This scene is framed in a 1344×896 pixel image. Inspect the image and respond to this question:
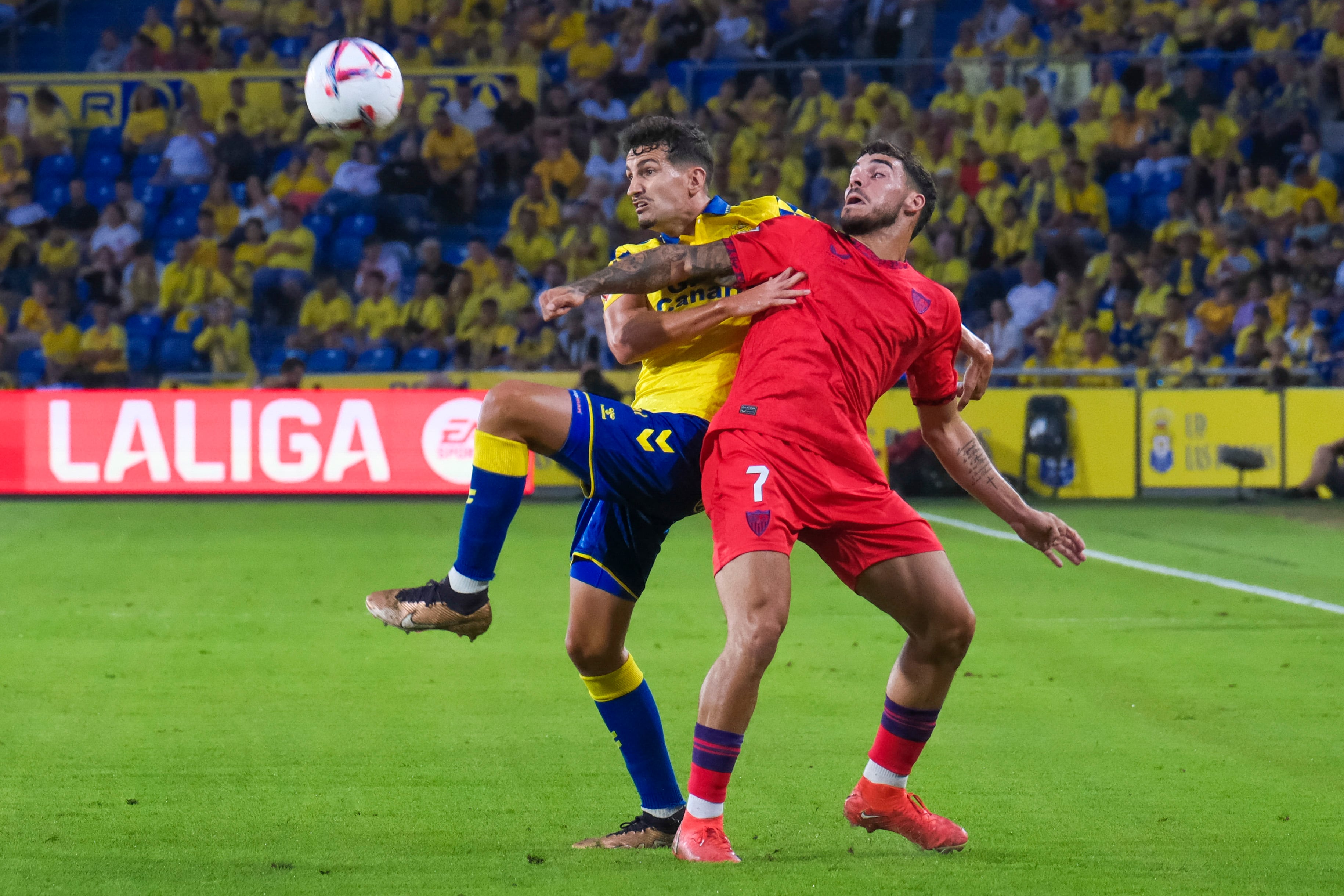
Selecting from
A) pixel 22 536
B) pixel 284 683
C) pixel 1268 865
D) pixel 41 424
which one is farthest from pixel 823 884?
pixel 41 424

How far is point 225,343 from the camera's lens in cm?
1825

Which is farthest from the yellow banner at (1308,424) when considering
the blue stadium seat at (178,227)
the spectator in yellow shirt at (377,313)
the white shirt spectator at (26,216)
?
the white shirt spectator at (26,216)

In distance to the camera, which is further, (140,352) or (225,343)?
(140,352)

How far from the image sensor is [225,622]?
331 inches

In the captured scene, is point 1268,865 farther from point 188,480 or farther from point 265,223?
point 265,223

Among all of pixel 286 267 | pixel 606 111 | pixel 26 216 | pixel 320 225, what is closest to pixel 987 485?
pixel 286 267

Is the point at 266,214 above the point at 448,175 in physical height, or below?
below

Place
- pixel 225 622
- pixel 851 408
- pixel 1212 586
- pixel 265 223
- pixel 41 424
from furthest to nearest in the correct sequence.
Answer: pixel 265 223, pixel 41 424, pixel 1212 586, pixel 225 622, pixel 851 408

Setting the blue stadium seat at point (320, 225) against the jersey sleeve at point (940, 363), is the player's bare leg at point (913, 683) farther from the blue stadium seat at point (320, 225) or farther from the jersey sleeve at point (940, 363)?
the blue stadium seat at point (320, 225)

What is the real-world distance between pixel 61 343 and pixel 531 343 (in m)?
6.10

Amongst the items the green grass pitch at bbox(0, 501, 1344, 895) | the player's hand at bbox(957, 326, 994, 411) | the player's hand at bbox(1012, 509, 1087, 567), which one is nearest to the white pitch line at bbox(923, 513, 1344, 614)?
the green grass pitch at bbox(0, 501, 1344, 895)

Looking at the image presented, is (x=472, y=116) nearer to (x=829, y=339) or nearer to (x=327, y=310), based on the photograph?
(x=327, y=310)

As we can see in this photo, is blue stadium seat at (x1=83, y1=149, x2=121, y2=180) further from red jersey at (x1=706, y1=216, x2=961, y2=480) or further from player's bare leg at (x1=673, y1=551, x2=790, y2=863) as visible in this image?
player's bare leg at (x1=673, y1=551, x2=790, y2=863)

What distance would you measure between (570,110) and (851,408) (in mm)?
17447
